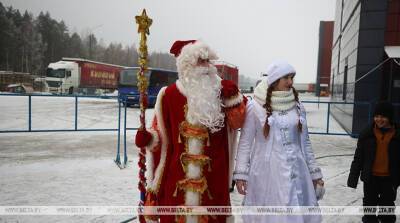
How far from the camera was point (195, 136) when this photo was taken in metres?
2.68

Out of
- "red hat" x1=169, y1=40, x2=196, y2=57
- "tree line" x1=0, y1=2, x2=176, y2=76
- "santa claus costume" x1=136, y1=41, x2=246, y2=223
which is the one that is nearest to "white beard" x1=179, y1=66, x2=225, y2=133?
"santa claus costume" x1=136, y1=41, x2=246, y2=223

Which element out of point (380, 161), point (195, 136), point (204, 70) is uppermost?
point (204, 70)

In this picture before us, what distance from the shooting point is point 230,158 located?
2895 mm

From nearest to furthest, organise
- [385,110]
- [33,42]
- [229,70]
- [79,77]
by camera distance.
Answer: [385,110] < [229,70] < [79,77] < [33,42]

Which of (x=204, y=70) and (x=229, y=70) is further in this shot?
(x=229, y=70)

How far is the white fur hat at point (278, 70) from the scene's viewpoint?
9.34ft

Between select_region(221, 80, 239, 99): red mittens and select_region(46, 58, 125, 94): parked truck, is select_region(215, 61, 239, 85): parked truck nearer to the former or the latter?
select_region(46, 58, 125, 94): parked truck

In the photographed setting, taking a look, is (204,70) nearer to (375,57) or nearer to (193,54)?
(193,54)

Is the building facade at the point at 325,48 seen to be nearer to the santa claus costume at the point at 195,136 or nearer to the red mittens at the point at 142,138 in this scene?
the santa claus costume at the point at 195,136

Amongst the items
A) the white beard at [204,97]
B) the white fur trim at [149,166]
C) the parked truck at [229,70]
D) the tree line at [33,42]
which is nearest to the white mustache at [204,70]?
the white beard at [204,97]

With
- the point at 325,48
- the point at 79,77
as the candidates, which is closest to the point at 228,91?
the point at 79,77

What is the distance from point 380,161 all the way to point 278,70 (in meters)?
1.77

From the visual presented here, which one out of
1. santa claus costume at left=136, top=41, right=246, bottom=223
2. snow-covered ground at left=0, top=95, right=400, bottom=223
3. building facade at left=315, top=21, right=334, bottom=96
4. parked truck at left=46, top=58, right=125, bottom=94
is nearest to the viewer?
santa claus costume at left=136, top=41, right=246, bottom=223

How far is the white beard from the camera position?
8.77 feet
